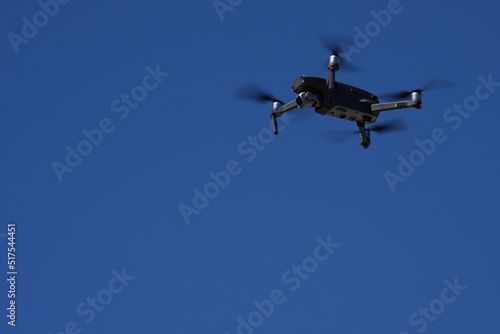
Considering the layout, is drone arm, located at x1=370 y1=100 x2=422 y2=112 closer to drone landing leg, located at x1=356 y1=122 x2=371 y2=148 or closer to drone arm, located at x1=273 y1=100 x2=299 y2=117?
drone landing leg, located at x1=356 y1=122 x2=371 y2=148

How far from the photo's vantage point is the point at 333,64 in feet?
115

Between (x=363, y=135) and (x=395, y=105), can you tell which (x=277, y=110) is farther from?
(x=395, y=105)

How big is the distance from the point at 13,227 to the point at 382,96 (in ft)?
64.5

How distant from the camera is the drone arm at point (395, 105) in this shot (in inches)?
1447

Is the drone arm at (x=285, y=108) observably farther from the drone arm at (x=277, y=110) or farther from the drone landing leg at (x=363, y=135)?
the drone landing leg at (x=363, y=135)

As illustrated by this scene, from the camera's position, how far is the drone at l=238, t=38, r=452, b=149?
1403 inches

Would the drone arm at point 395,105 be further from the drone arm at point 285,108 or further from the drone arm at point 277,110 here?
the drone arm at point 277,110

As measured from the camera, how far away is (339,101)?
3619 cm

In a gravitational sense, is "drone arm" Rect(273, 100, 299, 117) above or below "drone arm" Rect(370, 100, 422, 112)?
above

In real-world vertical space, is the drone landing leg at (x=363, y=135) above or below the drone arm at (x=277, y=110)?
below

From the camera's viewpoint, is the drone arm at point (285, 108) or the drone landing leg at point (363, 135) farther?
the drone landing leg at point (363, 135)

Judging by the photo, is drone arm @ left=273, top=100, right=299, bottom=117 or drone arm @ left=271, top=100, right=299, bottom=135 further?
drone arm @ left=271, top=100, right=299, bottom=135

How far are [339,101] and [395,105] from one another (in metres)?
2.52

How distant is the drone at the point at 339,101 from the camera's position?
1403 inches
